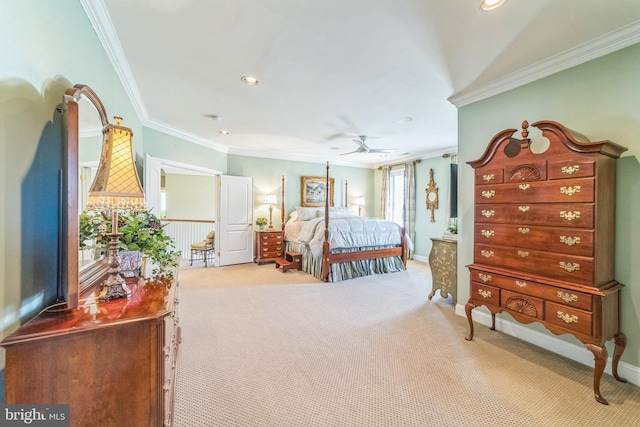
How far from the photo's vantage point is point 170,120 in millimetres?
3908

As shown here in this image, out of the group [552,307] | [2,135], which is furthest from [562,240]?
[2,135]

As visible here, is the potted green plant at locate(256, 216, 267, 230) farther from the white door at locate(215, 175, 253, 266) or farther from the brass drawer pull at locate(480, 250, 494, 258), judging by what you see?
the brass drawer pull at locate(480, 250, 494, 258)

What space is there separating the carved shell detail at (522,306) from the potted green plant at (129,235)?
257 centimetres

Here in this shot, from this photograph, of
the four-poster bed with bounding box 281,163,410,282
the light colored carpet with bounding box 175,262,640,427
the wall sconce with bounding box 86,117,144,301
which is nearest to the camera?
the wall sconce with bounding box 86,117,144,301

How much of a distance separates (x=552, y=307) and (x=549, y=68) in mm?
1996

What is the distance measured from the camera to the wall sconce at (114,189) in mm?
1230

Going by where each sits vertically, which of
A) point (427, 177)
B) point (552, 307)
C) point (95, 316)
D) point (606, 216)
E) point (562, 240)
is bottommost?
point (552, 307)

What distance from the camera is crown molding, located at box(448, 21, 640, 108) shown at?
6.22ft

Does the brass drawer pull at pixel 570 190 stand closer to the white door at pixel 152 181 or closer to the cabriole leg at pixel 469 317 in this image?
the cabriole leg at pixel 469 317

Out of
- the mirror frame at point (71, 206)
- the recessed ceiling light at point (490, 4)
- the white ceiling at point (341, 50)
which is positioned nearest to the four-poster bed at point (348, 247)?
the white ceiling at point (341, 50)

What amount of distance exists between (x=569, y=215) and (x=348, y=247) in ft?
10.3

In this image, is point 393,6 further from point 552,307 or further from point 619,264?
point 619,264

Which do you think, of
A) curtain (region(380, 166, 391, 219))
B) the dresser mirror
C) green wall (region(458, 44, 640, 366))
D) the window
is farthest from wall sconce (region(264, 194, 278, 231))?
green wall (region(458, 44, 640, 366))

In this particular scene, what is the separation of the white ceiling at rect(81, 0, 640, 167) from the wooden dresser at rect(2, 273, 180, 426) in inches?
72.3
